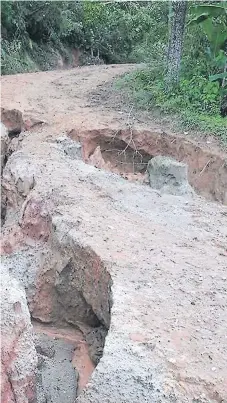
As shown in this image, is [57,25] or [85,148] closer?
[85,148]

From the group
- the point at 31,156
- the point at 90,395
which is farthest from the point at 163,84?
the point at 90,395

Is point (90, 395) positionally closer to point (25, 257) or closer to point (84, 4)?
point (25, 257)

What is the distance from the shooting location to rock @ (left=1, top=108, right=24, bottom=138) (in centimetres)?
973

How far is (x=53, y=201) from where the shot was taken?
6.09 m

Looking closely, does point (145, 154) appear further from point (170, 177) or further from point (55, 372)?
point (55, 372)

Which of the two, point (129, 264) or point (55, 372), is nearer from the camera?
point (129, 264)

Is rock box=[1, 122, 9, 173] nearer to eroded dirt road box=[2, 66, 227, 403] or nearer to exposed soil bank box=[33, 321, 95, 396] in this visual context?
eroded dirt road box=[2, 66, 227, 403]

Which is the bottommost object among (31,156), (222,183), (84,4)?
(222,183)

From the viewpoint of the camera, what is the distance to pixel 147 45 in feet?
53.7

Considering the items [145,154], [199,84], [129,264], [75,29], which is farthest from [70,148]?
[75,29]

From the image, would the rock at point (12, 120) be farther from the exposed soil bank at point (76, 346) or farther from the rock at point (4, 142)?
the exposed soil bank at point (76, 346)

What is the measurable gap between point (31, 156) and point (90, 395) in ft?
15.1

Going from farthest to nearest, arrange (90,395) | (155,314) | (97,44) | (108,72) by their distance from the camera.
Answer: (97,44)
(108,72)
(155,314)
(90,395)

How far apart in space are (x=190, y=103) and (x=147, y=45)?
6.98 m
